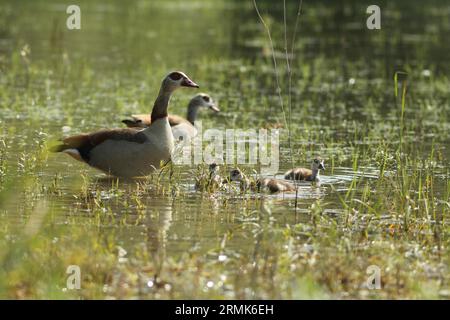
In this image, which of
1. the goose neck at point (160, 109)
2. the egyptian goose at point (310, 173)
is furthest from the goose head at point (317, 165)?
the goose neck at point (160, 109)

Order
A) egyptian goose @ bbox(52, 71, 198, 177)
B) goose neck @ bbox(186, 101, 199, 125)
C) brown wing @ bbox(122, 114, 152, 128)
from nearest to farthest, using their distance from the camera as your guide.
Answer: egyptian goose @ bbox(52, 71, 198, 177) < brown wing @ bbox(122, 114, 152, 128) < goose neck @ bbox(186, 101, 199, 125)

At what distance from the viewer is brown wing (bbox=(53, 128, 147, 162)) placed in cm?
1135

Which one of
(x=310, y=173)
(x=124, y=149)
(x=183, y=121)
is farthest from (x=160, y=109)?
(x=183, y=121)

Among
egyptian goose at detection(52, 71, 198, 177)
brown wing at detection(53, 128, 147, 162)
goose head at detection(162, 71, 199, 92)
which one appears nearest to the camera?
egyptian goose at detection(52, 71, 198, 177)

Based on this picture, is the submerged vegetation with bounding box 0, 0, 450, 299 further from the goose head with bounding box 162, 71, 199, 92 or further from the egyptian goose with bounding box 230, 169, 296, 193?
the goose head with bounding box 162, 71, 199, 92

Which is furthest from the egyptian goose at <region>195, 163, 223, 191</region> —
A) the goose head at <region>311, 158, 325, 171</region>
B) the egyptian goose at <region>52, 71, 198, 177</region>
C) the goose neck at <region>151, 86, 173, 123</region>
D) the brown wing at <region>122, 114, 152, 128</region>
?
the brown wing at <region>122, 114, 152, 128</region>

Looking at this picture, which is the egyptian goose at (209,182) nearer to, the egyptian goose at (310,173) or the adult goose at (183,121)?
the egyptian goose at (310,173)

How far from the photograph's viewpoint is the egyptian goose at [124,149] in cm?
1123

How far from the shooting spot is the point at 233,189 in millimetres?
10453

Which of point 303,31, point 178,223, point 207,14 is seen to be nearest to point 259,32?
point 303,31

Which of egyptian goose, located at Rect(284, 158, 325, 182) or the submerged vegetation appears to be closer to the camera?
the submerged vegetation

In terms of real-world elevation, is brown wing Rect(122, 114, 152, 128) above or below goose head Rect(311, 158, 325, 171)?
above
